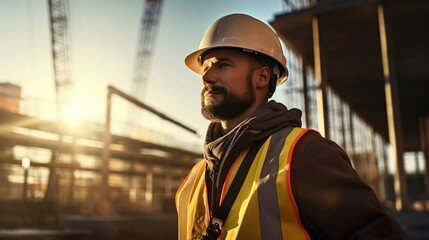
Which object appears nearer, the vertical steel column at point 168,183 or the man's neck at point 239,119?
the man's neck at point 239,119

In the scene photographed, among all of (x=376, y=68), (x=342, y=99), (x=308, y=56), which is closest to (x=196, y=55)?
(x=308, y=56)

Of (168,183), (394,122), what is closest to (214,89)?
(394,122)

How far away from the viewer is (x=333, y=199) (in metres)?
1.70

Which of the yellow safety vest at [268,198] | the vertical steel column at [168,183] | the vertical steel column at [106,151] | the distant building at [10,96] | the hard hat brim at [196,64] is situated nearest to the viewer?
the yellow safety vest at [268,198]

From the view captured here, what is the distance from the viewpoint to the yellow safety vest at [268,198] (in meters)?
1.79

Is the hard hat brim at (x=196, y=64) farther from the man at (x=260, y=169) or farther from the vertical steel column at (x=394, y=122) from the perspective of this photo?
the vertical steel column at (x=394, y=122)

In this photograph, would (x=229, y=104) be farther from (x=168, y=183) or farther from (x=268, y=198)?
(x=168, y=183)

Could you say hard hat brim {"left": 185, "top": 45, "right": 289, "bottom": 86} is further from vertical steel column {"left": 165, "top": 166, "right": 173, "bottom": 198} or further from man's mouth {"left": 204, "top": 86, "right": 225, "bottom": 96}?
vertical steel column {"left": 165, "top": 166, "right": 173, "bottom": 198}

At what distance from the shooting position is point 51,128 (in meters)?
26.6

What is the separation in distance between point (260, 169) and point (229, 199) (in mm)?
218

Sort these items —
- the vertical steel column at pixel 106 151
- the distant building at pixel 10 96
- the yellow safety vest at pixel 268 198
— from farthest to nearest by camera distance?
the distant building at pixel 10 96 → the vertical steel column at pixel 106 151 → the yellow safety vest at pixel 268 198

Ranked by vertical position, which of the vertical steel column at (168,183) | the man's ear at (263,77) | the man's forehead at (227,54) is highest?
the man's forehead at (227,54)

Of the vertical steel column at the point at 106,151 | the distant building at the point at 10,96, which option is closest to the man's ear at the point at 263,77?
the vertical steel column at the point at 106,151

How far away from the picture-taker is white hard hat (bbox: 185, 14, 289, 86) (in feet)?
8.21
